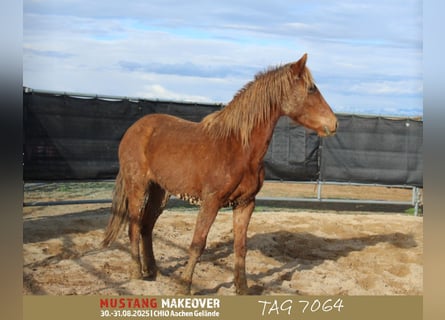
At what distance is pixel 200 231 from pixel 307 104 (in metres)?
1.40

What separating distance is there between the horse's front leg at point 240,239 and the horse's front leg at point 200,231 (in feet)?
0.90

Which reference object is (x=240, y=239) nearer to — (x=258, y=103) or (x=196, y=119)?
(x=258, y=103)

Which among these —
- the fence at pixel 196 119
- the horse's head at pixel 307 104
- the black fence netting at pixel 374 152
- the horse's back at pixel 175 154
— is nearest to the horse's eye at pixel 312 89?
the horse's head at pixel 307 104

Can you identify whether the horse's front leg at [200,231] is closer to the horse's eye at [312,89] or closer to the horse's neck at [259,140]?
the horse's neck at [259,140]

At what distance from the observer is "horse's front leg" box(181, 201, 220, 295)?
4.54 m

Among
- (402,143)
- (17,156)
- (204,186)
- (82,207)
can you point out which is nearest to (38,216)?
(82,207)

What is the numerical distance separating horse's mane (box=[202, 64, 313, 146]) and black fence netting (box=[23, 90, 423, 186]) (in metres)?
3.25

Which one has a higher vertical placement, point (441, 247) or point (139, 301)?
point (441, 247)

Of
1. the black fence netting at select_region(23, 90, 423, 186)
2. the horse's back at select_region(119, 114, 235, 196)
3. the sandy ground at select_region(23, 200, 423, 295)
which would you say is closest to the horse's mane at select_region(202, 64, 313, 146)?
the horse's back at select_region(119, 114, 235, 196)

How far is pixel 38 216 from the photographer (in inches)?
274

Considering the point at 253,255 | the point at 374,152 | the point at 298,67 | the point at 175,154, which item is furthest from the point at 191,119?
the point at 298,67

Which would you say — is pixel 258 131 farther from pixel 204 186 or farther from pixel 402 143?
pixel 402 143

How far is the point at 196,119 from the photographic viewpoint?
26.7 feet

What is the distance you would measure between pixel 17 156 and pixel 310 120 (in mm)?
2417
